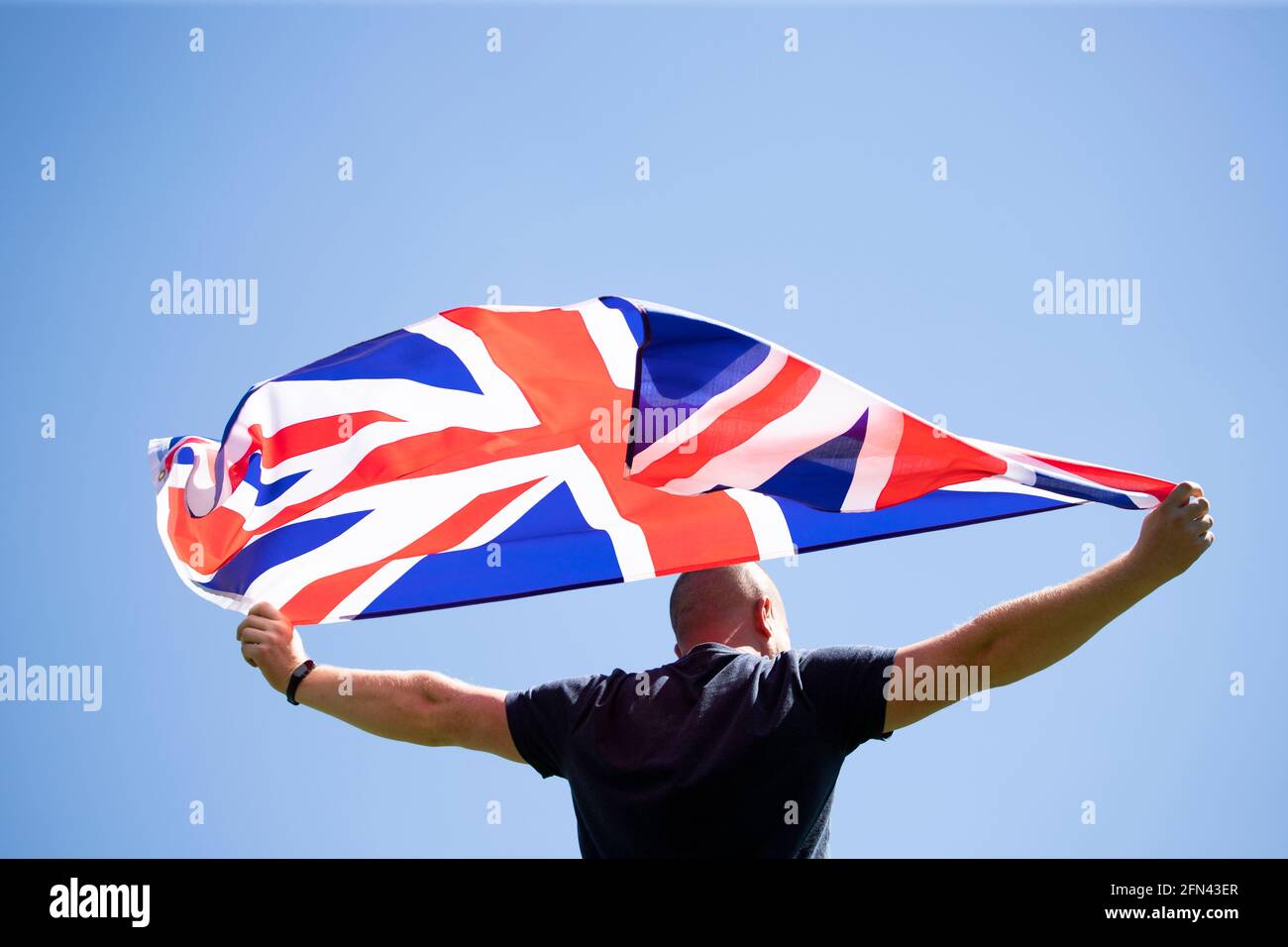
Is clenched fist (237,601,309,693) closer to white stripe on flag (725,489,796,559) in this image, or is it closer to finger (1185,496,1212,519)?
white stripe on flag (725,489,796,559)

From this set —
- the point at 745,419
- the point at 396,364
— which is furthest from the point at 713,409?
the point at 396,364

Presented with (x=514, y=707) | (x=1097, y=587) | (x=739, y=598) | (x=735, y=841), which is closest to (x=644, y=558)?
(x=739, y=598)

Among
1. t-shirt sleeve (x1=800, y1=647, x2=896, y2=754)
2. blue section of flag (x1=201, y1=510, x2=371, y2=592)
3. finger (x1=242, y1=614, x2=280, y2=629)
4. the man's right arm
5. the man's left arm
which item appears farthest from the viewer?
blue section of flag (x1=201, y1=510, x2=371, y2=592)

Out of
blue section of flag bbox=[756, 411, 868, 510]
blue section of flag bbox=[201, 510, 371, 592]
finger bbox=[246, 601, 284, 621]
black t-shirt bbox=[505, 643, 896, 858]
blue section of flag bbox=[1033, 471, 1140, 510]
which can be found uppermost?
blue section of flag bbox=[756, 411, 868, 510]

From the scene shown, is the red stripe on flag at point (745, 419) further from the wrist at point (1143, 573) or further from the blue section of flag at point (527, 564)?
the wrist at point (1143, 573)

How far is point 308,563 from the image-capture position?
252 inches

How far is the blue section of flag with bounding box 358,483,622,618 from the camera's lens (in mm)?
6641

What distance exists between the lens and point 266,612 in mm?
5836

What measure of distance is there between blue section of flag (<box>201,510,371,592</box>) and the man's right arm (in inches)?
126

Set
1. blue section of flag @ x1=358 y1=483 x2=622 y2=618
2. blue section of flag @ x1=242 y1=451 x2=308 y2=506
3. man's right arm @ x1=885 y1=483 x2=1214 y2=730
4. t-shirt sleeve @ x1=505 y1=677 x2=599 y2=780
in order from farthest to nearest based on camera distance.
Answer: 1. blue section of flag @ x1=358 y1=483 x2=622 y2=618
2. blue section of flag @ x1=242 y1=451 x2=308 y2=506
3. t-shirt sleeve @ x1=505 y1=677 x2=599 y2=780
4. man's right arm @ x1=885 y1=483 x2=1214 y2=730

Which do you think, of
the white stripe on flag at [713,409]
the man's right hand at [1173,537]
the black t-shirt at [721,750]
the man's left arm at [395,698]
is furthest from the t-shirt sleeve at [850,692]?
the man's left arm at [395,698]

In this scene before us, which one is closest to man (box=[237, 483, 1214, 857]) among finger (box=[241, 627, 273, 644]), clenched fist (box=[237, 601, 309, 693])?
clenched fist (box=[237, 601, 309, 693])

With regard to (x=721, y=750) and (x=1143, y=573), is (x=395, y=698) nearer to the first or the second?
(x=721, y=750)

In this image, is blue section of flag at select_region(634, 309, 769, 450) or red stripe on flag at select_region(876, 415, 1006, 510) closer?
blue section of flag at select_region(634, 309, 769, 450)
